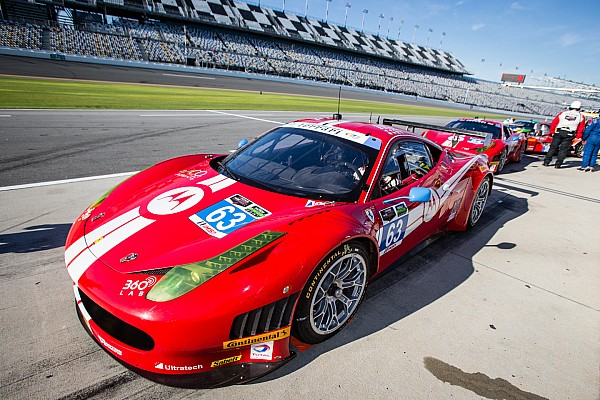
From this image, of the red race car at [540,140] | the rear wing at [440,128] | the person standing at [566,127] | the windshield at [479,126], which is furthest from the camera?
the red race car at [540,140]

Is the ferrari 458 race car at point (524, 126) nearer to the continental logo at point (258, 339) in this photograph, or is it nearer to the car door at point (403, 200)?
the car door at point (403, 200)

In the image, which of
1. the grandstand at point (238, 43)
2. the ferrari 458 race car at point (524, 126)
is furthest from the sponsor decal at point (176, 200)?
the grandstand at point (238, 43)

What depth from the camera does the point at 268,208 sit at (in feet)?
7.36

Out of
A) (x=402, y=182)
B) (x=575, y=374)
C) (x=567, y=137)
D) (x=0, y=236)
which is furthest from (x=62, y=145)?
(x=567, y=137)

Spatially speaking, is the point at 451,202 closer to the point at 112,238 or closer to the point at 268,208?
the point at 268,208

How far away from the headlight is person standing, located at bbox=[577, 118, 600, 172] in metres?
9.97

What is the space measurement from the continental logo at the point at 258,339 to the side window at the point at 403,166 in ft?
4.12

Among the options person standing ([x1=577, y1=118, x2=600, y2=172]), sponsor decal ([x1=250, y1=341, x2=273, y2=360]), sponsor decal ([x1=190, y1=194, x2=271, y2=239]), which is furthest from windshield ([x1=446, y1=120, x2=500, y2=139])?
sponsor decal ([x1=250, y1=341, x2=273, y2=360])

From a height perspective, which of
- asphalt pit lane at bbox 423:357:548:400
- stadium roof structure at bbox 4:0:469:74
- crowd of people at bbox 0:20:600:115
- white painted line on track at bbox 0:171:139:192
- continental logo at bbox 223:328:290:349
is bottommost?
asphalt pit lane at bbox 423:357:548:400

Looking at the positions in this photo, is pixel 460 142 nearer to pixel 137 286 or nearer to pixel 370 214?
pixel 370 214

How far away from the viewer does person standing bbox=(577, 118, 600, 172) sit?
8.20 metres

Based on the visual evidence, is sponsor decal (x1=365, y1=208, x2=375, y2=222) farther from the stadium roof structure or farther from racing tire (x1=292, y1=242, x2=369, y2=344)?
the stadium roof structure

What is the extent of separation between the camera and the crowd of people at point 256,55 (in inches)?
1352

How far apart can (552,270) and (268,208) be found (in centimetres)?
314
